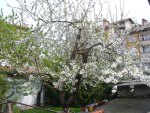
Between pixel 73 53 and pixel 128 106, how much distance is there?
17.8 ft

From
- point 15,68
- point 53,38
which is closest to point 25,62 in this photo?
point 15,68

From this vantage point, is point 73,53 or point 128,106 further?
point 128,106

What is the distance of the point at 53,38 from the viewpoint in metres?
9.22

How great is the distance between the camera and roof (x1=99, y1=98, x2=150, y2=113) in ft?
38.7

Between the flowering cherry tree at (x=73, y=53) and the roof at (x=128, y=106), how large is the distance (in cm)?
324

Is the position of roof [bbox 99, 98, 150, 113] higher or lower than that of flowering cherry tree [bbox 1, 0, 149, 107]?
lower

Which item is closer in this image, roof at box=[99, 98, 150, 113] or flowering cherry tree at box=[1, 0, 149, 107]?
flowering cherry tree at box=[1, 0, 149, 107]

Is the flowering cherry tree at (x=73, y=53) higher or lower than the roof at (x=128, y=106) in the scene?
higher

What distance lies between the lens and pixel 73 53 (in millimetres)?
8188

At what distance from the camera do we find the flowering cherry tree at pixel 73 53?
8156mm

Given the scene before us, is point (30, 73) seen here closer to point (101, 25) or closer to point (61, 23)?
point (61, 23)

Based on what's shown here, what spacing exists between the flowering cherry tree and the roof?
3.24 metres

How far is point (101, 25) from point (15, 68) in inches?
124

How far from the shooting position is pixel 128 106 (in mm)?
12578
